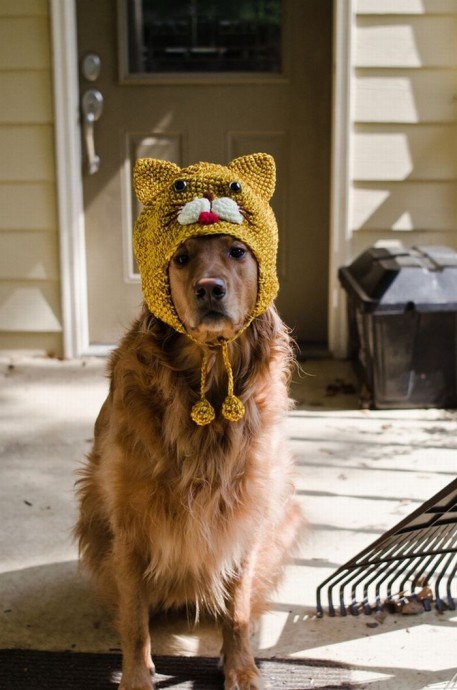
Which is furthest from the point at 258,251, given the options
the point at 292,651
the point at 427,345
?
the point at 427,345

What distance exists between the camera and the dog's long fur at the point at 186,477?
2.08 m

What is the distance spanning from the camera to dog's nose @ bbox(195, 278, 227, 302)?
73.7 inches

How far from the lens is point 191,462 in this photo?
6.82ft

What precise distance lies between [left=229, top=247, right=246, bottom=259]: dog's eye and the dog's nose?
0.10 meters

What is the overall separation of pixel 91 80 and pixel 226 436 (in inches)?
124

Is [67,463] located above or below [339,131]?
below

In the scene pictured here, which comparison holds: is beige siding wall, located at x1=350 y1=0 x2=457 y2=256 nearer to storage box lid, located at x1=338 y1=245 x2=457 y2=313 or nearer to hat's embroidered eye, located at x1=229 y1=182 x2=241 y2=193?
storage box lid, located at x1=338 y1=245 x2=457 y2=313

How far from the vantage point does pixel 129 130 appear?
4820 millimetres

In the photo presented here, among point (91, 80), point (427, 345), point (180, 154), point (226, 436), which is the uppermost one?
point (91, 80)

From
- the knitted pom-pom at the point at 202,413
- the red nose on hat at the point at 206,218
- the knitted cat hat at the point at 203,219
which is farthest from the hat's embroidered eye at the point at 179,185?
the knitted pom-pom at the point at 202,413

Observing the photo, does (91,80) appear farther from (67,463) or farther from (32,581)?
(32,581)

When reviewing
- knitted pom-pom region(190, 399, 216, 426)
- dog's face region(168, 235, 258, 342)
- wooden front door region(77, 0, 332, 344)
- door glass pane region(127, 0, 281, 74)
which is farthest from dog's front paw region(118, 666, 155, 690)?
door glass pane region(127, 0, 281, 74)

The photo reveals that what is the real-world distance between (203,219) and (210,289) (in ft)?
0.50

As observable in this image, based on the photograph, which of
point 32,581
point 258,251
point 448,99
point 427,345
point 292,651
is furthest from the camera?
point 448,99
